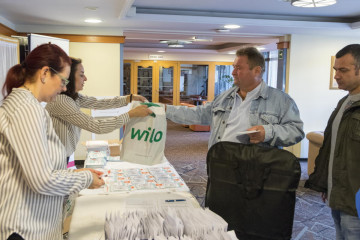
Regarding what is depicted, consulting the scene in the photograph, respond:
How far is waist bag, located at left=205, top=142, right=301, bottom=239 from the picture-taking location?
5.90 ft

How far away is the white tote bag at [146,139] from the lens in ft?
7.12

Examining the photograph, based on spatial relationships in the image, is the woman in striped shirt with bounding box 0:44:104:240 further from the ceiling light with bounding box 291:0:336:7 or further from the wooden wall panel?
the wooden wall panel

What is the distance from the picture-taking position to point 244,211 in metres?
1.85

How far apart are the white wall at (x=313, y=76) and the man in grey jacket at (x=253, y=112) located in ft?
15.4

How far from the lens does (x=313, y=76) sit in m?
6.75

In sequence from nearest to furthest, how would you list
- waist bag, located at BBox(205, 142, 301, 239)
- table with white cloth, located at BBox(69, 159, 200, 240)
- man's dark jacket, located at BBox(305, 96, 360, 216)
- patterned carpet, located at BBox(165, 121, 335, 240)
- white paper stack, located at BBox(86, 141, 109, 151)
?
table with white cloth, located at BBox(69, 159, 200, 240)
waist bag, located at BBox(205, 142, 301, 239)
man's dark jacket, located at BBox(305, 96, 360, 216)
white paper stack, located at BBox(86, 141, 109, 151)
patterned carpet, located at BBox(165, 121, 335, 240)

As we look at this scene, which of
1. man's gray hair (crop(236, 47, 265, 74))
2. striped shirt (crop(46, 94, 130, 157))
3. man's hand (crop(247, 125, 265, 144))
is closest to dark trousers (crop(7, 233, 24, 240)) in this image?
striped shirt (crop(46, 94, 130, 157))

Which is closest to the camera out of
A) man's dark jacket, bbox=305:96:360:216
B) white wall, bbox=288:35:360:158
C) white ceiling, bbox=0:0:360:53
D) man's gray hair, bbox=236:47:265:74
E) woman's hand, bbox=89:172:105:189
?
woman's hand, bbox=89:172:105:189

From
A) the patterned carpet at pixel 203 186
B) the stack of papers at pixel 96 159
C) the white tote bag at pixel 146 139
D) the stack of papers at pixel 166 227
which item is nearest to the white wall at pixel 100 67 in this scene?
the patterned carpet at pixel 203 186

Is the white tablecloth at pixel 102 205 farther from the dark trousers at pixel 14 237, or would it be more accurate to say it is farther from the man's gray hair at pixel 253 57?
the man's gray hair at pixel 253 57

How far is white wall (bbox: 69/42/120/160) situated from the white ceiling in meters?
0.27

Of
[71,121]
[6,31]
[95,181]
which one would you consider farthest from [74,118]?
[6,31]

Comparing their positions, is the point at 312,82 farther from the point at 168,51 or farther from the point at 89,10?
the point at 168,51

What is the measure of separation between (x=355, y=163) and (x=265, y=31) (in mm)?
4594
